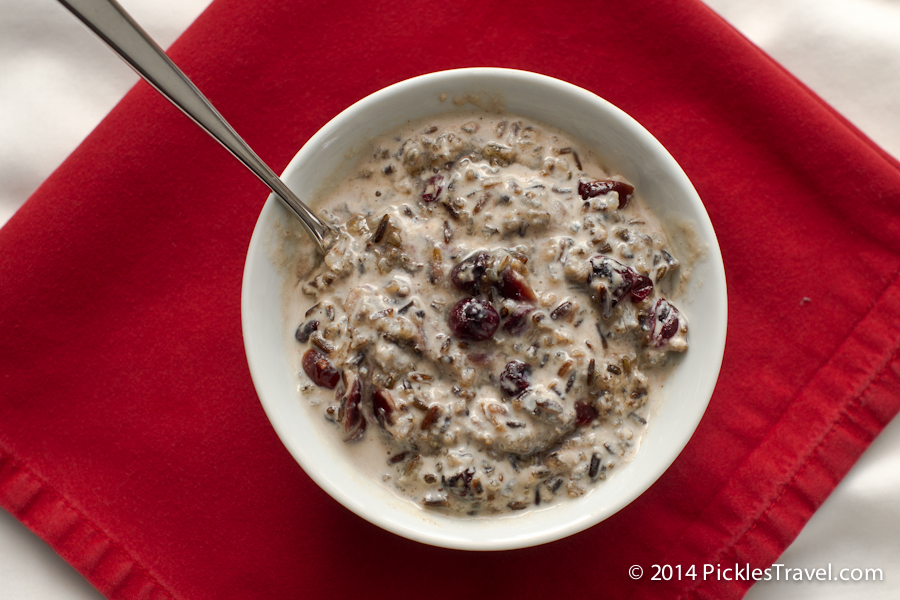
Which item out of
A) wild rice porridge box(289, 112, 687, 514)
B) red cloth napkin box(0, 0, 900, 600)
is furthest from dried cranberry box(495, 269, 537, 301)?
red cloth napkin box(0, 0, 900, 600)

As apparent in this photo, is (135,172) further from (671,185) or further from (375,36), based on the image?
(671,185)

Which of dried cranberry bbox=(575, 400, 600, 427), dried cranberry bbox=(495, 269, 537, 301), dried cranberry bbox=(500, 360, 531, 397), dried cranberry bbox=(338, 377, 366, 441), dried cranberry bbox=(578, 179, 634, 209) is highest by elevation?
dried cranberry bbox=(578, 179, 634, 209)

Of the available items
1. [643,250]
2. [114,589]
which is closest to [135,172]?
[114,589]

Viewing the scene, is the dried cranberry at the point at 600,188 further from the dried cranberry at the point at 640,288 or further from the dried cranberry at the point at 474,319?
the dried cranberry at the point at 474,319

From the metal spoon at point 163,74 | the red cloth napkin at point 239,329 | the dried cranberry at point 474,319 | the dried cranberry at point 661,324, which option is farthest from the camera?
the red cloth napkin at point 239,329

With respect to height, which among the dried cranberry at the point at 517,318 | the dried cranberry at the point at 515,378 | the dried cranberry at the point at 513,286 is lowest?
the dried cranberry at the point at 515,378

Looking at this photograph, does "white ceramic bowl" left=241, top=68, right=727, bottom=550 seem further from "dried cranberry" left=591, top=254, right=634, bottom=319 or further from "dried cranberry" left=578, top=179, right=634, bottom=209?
"dried cranberry" left=591, top=254, right=634, bottom=319

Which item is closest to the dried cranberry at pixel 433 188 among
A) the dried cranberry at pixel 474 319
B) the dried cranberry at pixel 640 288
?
the dried cranberry at pixel 474 319
